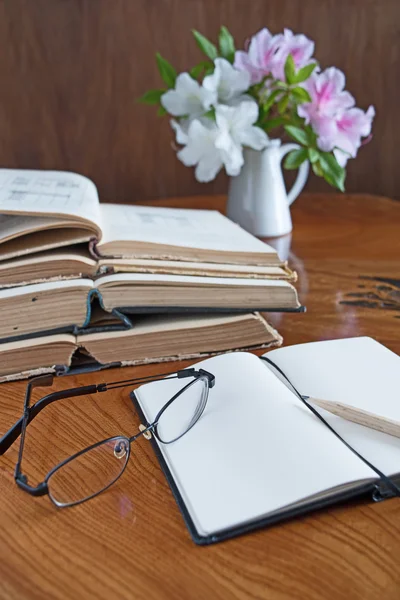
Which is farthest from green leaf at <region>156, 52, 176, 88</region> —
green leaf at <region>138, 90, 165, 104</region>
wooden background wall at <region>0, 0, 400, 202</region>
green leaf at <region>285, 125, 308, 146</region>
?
wooden background wall at <region>0, 0, 400, 202</region>

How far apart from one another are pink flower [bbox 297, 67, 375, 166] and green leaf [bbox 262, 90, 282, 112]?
0.04 meters

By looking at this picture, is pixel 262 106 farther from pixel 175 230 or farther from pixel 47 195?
pixel 47 195

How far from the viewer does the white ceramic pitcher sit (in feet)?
3.49

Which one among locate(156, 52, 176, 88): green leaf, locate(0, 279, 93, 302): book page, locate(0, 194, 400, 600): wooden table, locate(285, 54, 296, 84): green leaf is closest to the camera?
locate(0, 194, 400, 600): wooden table

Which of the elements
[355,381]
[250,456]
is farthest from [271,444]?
[355,381]

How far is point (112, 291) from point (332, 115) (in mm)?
535

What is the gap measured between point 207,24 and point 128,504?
1.32 metres

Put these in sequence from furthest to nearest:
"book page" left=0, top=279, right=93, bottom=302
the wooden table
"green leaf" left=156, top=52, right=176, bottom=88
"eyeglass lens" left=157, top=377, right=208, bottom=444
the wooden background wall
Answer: the wooden background wall < "green leaf" left=156, top=52, right=176, bottom=88 < "book page" left=0, top=279, right=93, bottom=302 < "eyeglass lens" left=157, top=377, right=208, bottom=444 < the wooden table

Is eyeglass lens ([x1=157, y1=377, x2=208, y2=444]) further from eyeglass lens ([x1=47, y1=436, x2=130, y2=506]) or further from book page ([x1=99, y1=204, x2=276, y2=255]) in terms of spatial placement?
book page ([x1=99, y1=204, x2=276, y2=255])

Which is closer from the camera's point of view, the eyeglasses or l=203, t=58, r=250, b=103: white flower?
the eyeglasses

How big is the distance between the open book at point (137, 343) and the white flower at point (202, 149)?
375 mm

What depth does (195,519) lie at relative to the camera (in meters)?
0.41

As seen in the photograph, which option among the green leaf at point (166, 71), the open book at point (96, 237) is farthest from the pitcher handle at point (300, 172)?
the open book at point (96, 237)

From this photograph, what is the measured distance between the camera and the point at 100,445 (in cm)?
49
